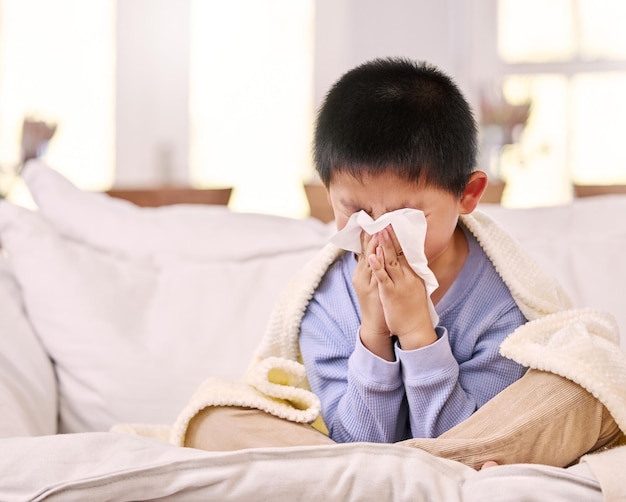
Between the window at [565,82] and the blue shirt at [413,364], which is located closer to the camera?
the blue shirt at [413,364]

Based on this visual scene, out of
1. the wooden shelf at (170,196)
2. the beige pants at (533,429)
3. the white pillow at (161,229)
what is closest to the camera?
the beige pants at (533,429)

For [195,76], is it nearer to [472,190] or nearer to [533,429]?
[472,190]

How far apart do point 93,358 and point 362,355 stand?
595 millimetres

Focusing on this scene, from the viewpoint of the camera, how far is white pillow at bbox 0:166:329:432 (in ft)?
5.04

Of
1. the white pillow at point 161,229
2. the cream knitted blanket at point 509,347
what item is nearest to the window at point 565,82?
the white pillow at point 161,229

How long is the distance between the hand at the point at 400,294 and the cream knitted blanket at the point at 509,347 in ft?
0.34

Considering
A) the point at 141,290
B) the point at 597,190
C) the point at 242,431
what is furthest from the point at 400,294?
the point at 597,190

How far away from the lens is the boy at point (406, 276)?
3.58ft

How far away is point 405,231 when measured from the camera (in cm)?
106

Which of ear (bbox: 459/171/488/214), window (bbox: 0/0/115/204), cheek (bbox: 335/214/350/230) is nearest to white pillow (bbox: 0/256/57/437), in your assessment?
cheek (bbox: 335/214/350/230)

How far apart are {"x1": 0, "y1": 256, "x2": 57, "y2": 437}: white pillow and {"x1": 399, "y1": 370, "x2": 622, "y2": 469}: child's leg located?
63 centimetres

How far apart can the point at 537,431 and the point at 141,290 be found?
86 cm

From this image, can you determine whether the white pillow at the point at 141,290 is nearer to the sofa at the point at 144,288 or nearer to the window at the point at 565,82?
the sofa at the point at 144,288

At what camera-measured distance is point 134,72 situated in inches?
158
